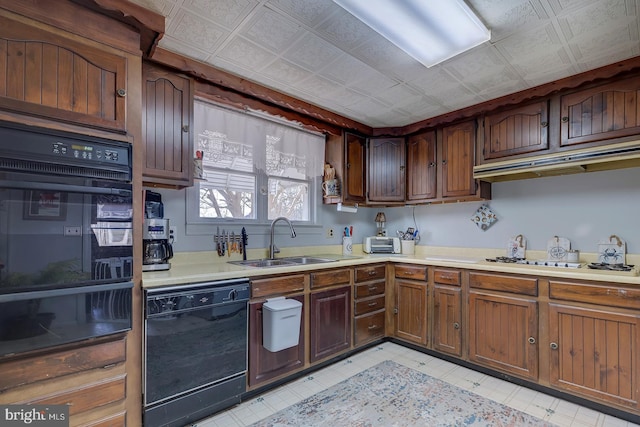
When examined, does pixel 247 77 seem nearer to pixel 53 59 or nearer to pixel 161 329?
pixel 53 59

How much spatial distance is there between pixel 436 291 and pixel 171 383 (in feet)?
7.23

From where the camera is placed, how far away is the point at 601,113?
2.25m

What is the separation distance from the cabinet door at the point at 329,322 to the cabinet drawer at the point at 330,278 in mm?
61

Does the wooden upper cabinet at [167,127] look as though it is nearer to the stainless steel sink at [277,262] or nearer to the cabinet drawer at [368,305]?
the stainless steel sink at [277,262]

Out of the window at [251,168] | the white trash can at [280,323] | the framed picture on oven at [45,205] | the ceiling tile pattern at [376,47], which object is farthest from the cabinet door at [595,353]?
the framed picture on oven at [45,205]

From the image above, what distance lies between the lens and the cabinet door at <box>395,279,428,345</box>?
2.91m

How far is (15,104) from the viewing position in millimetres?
1348

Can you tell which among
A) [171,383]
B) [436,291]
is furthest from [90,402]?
[436,291]

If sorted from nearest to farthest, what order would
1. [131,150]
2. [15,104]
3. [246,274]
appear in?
[15,104]
[131,150]
[246,274]

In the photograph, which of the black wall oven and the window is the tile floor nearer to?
the black wall oven

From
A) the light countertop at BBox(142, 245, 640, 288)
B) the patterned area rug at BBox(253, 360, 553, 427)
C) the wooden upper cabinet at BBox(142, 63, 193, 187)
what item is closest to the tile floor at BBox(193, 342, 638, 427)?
the patterned area rug at BBox(253, 360, 553, 427)

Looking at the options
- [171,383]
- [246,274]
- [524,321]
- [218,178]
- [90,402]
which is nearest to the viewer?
[90,402]

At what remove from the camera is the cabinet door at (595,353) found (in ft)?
6.31

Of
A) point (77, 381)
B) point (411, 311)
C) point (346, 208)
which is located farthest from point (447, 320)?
point (77, 381)
